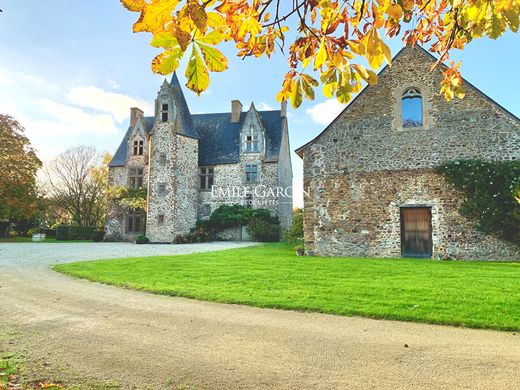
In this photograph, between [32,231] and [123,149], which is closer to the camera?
[123,149]

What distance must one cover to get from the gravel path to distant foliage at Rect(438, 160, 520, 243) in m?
9.75

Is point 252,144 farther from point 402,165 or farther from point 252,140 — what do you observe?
point 402,165

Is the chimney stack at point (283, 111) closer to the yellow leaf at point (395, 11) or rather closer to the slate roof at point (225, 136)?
the slate roof at point (225, 136)

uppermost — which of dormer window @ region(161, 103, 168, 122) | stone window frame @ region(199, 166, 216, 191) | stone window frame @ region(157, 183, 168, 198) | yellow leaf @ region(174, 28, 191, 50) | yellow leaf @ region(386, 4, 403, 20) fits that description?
dormer window @ region(161, 103, 168, 122)

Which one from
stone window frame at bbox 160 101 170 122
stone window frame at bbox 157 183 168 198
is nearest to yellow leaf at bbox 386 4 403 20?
stone window frame at bbox 157 183 168 198

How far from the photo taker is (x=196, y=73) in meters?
1.76

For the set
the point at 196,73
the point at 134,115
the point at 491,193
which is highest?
the point at 134,115

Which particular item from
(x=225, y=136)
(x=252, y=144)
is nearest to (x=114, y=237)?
(x=225, y=136)

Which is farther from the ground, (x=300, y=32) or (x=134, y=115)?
(x=134, y=115)

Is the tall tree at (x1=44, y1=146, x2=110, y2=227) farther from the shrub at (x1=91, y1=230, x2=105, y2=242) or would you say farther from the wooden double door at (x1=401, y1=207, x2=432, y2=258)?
the wooden double door at (x1=401, y1=207, x2=432, y2=258)

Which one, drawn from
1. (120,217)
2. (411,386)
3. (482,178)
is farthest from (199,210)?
(411,386)

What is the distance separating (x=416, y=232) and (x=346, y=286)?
787cm

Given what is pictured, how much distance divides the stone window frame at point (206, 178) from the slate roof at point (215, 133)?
1.74ft

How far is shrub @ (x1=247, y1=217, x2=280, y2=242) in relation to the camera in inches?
1073
